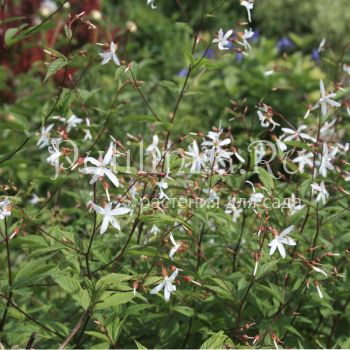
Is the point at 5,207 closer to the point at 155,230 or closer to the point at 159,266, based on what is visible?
the point at 159,266

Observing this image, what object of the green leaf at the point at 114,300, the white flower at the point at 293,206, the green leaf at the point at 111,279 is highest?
the green leaf at the point at 111,279

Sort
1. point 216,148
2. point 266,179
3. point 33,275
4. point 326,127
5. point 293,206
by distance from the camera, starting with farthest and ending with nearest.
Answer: point 326,127
point 293,206
point 266,179
point 216,148
point 33,275

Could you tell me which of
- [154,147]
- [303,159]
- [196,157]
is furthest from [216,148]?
[303,159]

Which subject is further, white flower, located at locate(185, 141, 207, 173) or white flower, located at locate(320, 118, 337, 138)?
white flower, located at locate(320, 118, 337, 138)

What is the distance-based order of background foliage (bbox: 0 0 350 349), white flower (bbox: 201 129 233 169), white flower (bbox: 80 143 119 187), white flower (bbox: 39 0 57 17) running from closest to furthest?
1. white flower (bbox: 80 143 119 187)
2. background foliage (bbox: 0 0 350 349)
3. white flower (bbox: 201 129 233 169)
4. white flower (bbox: 39 0 57 17)

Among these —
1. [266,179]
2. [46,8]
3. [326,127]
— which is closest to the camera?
[266,179]

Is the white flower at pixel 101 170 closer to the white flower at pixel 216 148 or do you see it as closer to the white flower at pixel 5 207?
the white flower at pixel 5 207

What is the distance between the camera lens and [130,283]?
1856 mm

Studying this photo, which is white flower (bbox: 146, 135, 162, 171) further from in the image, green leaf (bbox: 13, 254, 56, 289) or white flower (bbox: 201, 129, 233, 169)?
green leaf (bbox: 13, 254, 56, 289)

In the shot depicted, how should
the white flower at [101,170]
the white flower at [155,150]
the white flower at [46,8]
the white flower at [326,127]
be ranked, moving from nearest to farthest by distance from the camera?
the white flower at [101,170]
the white flower at [155,150]
the white flower at [326,127]
the white flower at [46,8]

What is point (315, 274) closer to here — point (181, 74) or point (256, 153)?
point (256, 153)

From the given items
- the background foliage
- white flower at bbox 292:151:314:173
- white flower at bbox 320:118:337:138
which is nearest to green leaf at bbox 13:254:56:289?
the background foliage

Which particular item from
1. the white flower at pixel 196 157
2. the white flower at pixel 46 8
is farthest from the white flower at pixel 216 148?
the white flower at pixel 46 8

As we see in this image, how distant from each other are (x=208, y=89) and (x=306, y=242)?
3.25 meters
